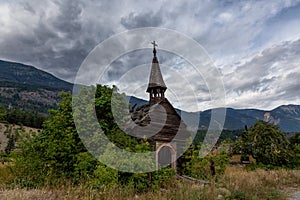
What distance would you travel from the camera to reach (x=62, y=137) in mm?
12266

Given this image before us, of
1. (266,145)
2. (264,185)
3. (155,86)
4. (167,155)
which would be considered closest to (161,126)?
(167,155)

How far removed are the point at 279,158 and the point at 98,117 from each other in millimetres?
15666

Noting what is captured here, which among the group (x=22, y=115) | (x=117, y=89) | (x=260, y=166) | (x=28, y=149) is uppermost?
(x=22, y=115)

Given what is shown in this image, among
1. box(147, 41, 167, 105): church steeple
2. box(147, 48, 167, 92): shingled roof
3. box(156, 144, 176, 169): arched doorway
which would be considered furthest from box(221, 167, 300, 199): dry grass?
box(147, 48, 167, 92): shingled roof

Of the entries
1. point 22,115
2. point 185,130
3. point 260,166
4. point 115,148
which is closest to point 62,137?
point 115,148

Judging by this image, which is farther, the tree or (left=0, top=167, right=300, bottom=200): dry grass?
the tree

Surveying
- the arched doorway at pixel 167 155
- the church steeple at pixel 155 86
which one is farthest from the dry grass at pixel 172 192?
the church steeple at pixel 155 86

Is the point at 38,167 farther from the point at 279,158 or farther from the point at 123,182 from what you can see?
the point at 279,158

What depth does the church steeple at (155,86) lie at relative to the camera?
19.4 meters

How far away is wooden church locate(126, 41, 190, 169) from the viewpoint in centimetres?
1602

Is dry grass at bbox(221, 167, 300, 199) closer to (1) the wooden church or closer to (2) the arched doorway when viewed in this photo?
(2) the arched doorway

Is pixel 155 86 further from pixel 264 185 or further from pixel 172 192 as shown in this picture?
pixel 172 192

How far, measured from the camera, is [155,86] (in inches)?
763

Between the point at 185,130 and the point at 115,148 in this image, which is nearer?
the point at 115,148
